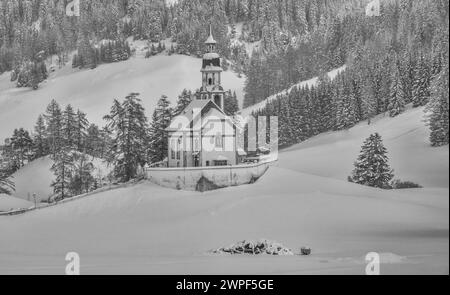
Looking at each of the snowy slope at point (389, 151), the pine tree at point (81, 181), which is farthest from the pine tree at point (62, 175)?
the snowy slope at point (389, 151)

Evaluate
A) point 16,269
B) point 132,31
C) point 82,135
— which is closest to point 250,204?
point 16,269

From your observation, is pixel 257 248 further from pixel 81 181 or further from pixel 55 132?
pixel 55 132

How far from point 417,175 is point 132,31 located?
423 ft

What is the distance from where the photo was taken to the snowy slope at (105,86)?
14825 cm

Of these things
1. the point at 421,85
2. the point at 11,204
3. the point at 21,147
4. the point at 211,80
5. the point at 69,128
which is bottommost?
the point at 11,204

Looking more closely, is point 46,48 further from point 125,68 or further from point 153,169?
point 153,169

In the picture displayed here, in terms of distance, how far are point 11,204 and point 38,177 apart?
1520 centimetres

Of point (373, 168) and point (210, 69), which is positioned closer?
point (373, 168)

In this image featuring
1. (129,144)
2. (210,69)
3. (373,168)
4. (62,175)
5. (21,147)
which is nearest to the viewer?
(373,168)

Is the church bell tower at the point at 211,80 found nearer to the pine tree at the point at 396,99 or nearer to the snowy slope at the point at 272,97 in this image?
the pine tree at the point at 396,99

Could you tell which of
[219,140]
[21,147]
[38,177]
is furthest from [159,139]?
[21,147]

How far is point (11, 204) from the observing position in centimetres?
7188

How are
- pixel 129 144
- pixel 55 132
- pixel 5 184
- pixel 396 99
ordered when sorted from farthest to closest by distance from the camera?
1. pixel 396 99
2. pixel 55 132
3. pixel 5 184
4. pixel 129 144

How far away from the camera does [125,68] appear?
553 feet
